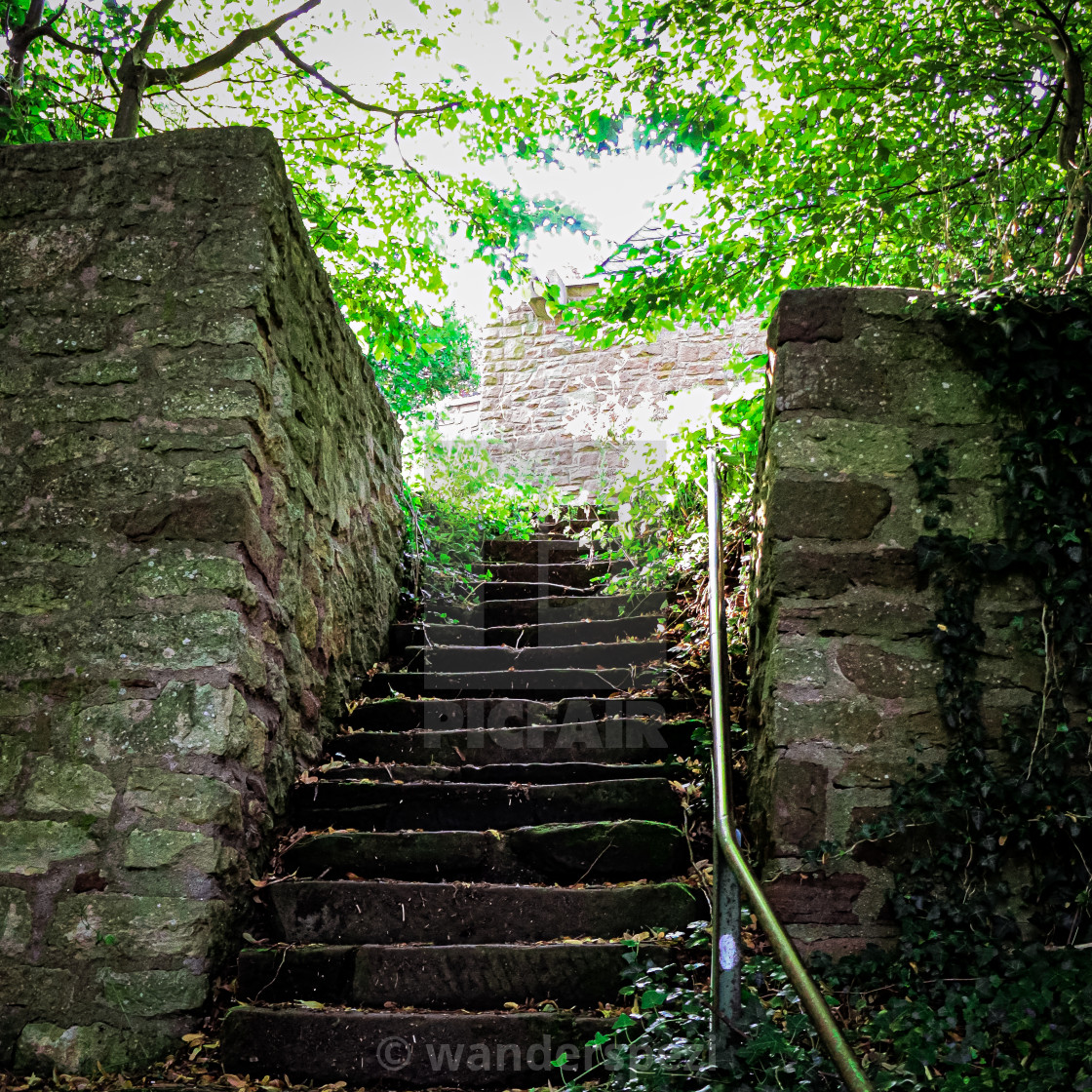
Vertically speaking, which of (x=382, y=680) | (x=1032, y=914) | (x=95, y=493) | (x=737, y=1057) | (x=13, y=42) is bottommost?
(x=737, y=1057)

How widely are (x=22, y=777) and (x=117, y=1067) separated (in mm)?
769

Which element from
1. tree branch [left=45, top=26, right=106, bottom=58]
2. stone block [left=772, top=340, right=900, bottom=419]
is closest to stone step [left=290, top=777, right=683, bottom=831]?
stone block [left=772, top=340, right=900, bottom=419]

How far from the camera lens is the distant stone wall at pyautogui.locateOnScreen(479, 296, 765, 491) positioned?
8312mm

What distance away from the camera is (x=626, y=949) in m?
2.19

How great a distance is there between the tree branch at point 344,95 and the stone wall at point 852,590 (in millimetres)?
3137

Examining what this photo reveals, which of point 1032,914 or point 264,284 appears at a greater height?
point 264,284

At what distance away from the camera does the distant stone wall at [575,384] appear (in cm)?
831

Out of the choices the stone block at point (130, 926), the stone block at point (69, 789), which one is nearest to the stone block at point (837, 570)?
the stone block at point (130, 926)

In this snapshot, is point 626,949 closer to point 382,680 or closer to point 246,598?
point 246,598

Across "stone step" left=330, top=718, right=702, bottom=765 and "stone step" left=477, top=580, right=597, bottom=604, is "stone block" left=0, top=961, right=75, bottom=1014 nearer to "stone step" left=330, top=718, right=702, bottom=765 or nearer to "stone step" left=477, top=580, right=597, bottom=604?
"stone step" left=330, top=718, right=702, bottom=765

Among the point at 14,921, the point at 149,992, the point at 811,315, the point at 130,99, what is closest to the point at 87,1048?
the point at 149,992

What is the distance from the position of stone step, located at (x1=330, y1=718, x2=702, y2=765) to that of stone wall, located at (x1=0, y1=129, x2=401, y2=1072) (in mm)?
222

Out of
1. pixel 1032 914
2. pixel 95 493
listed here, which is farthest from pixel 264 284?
pixel 1032 914

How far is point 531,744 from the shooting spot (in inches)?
123
